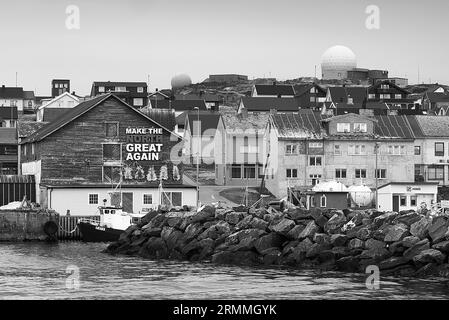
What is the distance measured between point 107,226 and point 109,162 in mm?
11357

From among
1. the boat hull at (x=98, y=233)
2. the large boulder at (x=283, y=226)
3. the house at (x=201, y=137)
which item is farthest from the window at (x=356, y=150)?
the large boulder at (x=283, y=226)

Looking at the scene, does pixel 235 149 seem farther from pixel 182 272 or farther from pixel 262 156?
pixel 182 272

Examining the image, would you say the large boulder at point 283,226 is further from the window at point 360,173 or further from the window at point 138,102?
the window at point 138,102

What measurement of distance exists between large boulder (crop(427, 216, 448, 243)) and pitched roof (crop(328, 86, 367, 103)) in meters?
108

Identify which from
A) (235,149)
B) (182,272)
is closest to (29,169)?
(235,149)

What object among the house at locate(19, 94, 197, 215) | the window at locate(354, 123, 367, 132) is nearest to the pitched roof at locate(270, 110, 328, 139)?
the window at locate(354, 123, 367, 132)

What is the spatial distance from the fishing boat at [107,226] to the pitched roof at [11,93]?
11358 centimetres

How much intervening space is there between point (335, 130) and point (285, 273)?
47.0 m

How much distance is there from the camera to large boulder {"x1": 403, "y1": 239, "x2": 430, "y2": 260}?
4962cm

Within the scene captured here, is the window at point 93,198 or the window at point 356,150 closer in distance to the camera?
the window at point 93,198

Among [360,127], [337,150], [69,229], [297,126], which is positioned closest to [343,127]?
[360,127]

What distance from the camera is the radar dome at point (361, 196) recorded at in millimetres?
82688
